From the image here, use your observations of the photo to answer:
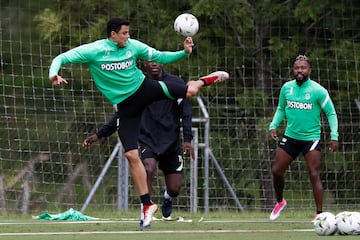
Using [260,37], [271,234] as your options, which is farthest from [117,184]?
[271,234]

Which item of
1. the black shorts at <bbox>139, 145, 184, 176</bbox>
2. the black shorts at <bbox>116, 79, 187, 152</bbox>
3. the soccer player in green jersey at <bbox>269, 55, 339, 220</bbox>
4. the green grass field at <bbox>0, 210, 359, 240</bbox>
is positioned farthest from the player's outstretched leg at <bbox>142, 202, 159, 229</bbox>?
the soccer player in green jersey at <bbox>269, 55, 339, 220</bbox>

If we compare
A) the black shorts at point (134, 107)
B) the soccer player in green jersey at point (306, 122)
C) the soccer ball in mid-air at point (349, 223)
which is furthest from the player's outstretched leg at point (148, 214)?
the soccer player in green jersey at point (306, 122)

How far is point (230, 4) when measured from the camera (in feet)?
78.4

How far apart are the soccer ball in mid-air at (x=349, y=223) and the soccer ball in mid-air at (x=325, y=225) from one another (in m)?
0.06

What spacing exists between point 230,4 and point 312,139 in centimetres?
952

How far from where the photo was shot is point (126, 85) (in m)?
12.1

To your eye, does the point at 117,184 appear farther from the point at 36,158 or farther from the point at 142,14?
the point at 142,14

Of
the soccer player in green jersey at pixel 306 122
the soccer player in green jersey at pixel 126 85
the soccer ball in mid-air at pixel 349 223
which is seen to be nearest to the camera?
the soccer ball in mid-air at pixel 349 223

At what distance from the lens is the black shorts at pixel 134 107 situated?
12117mm

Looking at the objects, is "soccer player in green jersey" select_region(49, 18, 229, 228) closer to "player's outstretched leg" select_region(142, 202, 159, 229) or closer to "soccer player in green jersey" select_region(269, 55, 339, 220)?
"player's outstretched leg" select_region(142, 202, 159, 229)

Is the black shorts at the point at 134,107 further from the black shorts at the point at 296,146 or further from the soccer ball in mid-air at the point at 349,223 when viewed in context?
the black shorts at the point at 296,146

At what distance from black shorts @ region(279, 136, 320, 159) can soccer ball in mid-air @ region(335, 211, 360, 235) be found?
3979 millimetres

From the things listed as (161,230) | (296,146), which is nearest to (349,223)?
(161,230)

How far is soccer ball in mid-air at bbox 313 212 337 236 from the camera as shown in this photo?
1081 centimetres
